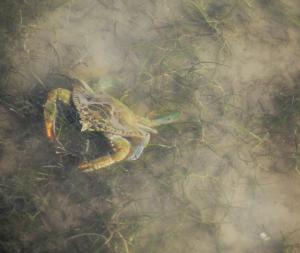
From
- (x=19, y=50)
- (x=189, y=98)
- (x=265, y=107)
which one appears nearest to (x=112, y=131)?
(x=189, y=98)

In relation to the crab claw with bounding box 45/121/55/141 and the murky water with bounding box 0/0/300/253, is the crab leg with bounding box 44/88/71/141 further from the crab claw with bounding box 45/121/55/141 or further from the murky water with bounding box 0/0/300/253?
the murky water with bounding box 0/0/300/253

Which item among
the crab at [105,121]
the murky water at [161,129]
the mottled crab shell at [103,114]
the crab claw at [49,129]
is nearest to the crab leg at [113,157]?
the crab at [105,121]

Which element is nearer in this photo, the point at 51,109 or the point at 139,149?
the point at 51,109

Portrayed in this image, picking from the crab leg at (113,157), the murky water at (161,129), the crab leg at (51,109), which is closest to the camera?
the crab leg at (113,157)

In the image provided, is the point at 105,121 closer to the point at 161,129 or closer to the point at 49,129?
the point at 49,129

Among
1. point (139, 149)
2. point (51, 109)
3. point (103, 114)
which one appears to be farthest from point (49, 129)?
point (139, 149)

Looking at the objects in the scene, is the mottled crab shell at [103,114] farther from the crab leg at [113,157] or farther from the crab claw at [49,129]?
the crab claw at [49,129]

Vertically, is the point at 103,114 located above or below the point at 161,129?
above
